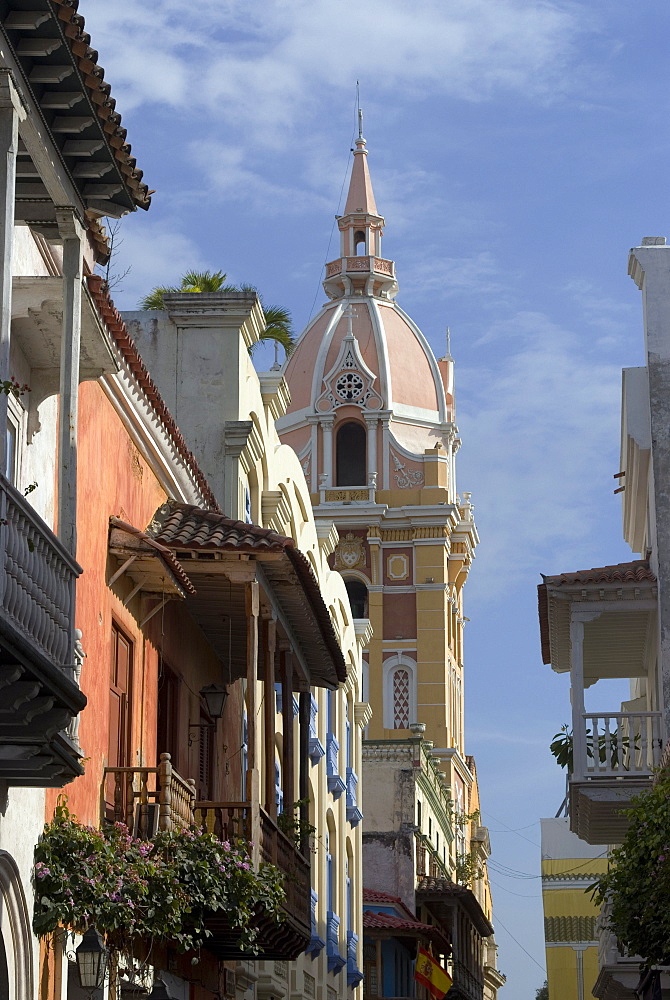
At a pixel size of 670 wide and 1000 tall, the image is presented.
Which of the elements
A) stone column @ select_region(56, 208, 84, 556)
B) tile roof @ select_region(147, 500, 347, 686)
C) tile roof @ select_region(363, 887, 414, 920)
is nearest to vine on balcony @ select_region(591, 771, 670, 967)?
tile roof @ select_region(147, 500, 347, 686)

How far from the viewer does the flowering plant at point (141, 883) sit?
1316 centimetres

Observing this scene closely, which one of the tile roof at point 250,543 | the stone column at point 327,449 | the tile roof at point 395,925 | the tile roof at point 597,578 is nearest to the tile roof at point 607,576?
the tile roof at point 597,578

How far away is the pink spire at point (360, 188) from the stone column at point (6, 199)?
6159 centimetres

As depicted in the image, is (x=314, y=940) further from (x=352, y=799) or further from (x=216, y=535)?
(x=216, y=535)

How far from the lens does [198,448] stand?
75.4ft

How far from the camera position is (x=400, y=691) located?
6141cm

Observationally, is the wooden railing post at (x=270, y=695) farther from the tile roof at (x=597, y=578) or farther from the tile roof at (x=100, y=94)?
the tile roof at (x=100, y=94)

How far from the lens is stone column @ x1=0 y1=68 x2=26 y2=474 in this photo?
386 inches

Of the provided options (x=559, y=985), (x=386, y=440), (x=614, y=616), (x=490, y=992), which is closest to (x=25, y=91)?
(x=614, y=616)

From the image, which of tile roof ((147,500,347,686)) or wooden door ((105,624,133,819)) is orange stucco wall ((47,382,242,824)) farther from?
tile roof ((147,500,347,686))

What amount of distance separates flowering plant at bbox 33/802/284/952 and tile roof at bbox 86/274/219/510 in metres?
4.06

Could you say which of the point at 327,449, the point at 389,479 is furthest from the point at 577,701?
the point at 327,449

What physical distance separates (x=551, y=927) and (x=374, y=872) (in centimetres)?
1300

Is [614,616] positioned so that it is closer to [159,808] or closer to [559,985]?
[159,808]
